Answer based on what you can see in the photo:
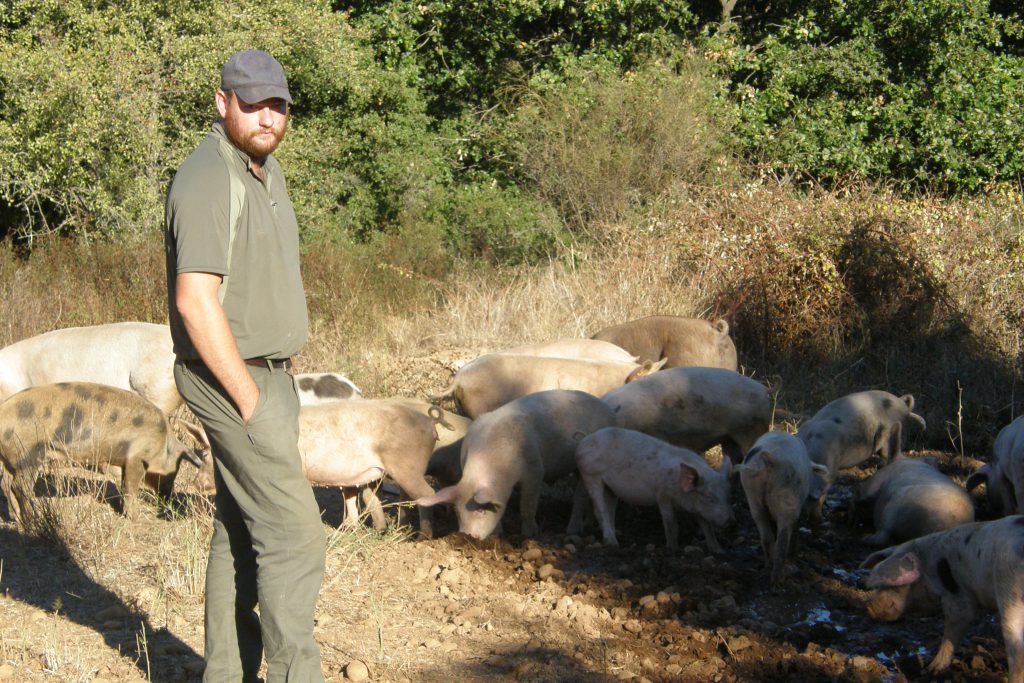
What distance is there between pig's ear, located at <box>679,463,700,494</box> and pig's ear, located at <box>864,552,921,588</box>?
60.8 inches

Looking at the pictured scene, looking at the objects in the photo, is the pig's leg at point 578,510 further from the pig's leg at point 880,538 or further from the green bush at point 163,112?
the green bush at point 163,112

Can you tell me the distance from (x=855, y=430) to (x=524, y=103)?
12.0 m

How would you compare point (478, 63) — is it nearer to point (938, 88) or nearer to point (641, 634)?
point (938, 88)

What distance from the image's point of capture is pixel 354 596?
233 inches

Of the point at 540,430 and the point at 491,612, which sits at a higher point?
the point at 540,430

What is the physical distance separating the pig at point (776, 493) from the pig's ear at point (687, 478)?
14.9 inches

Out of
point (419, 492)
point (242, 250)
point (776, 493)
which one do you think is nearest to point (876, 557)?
point (776, 493)

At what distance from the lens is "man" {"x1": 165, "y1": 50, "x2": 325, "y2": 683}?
3746 millimetres

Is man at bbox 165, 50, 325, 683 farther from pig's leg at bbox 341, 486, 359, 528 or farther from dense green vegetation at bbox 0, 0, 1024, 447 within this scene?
dense green vegetation at bbox 0, 0, 1024, 447

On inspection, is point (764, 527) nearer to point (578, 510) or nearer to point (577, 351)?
point (578, 510)

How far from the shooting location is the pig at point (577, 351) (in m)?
9.84

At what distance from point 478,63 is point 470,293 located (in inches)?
345

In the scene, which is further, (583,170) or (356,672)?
(583,170)

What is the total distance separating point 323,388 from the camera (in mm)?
8719
